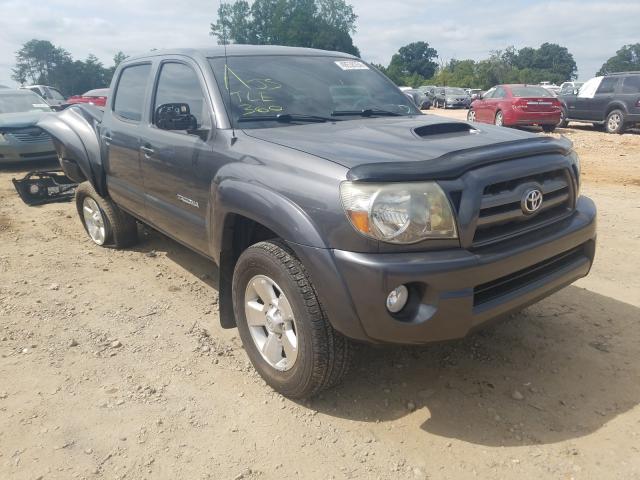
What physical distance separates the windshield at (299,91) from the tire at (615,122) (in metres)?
13.0

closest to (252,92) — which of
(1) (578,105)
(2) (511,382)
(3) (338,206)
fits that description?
(3) (338,206)

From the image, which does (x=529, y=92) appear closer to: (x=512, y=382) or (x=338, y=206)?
(x=512, y=382)

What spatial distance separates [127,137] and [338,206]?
8.60 feet

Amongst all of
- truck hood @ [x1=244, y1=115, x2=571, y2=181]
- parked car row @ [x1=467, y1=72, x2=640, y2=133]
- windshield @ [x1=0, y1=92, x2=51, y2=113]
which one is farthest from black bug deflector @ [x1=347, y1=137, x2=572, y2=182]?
parked car row @ [x1=467, y1=72, x2=640, y2=133]

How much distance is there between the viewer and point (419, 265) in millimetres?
2123

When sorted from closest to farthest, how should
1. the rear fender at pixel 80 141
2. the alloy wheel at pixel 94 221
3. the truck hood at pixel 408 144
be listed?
the truck hood at pixel 408 144
the rear fender at pixel 80 141
the alloy wheel at pixel 94 221

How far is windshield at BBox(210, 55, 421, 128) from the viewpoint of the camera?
3.18 m

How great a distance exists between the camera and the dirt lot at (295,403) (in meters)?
2.31

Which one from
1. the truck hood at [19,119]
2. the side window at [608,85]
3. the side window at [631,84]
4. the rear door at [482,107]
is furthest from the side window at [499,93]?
the truck hood at [19,119]

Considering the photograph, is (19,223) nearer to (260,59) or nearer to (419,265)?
(260,59)

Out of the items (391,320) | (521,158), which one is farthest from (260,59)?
(391,320)

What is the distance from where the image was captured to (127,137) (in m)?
4.15

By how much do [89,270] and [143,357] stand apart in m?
1.83

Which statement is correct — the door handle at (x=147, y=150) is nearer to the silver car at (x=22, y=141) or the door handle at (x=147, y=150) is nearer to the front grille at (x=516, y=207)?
the front grille at (x=516, y=207)
